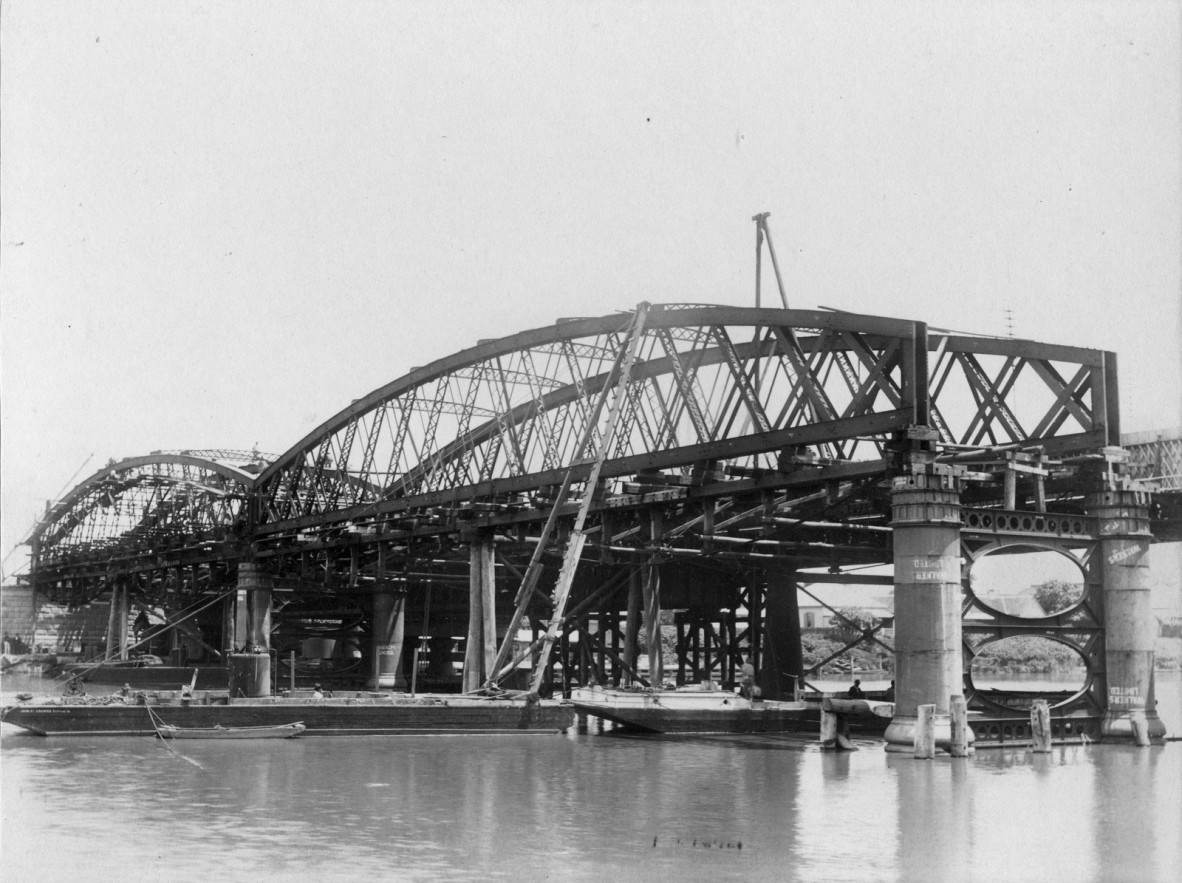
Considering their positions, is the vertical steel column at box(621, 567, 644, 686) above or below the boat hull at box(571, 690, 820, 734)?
above

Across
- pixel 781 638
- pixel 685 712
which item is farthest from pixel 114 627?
pixel 685 712

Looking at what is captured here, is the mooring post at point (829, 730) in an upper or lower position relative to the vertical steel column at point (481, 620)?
lower

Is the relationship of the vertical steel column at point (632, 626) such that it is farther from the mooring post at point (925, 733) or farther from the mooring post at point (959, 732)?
the mooring post at point (959, 732)

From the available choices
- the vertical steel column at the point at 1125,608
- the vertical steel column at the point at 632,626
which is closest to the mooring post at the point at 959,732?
the vertical steel column at the point at 1125,608

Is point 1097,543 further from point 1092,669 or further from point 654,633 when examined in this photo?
point 654,633

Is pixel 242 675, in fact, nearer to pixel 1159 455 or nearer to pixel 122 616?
pixel 1159 455

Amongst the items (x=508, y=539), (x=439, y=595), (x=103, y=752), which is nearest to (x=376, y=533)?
(x=508, y=539)

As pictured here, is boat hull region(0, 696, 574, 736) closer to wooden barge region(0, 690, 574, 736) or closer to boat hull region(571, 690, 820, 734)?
wooden barge region(0, 690, 574, 736)

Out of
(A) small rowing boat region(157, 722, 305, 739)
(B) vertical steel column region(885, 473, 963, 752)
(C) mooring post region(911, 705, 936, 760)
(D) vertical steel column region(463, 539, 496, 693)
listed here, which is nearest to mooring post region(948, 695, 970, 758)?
(B) vertical steel column region(885, 473, 963, 752)
